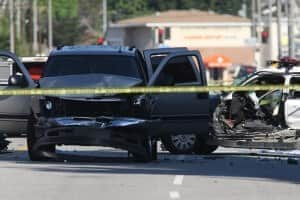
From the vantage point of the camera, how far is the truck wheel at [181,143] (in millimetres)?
19875

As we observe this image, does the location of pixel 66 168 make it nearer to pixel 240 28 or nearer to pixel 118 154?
pixel 118 154

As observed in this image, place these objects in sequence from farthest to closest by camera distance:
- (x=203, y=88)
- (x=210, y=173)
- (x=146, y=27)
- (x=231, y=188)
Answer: (x=146, y=27) < (x=203, y=88) < (x=210, y=173) < (x=231, y=188)

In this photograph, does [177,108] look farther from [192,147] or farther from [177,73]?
A: [192,147]

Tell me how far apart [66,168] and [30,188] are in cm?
270

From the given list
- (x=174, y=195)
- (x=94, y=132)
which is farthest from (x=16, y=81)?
(x=174, y=195)

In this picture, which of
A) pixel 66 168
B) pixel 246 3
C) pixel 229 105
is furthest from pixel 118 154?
pixel 246 3

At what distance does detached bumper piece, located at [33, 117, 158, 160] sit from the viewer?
56.3 ft

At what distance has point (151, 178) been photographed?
15.0m

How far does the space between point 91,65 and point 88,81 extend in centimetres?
46

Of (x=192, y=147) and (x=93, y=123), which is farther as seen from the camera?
(x=192, y=147)

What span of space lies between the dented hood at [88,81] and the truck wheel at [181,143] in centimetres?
211

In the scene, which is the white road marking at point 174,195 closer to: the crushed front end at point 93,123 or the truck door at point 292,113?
the crushed front end at point 93,123

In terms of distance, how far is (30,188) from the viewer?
13828 mm

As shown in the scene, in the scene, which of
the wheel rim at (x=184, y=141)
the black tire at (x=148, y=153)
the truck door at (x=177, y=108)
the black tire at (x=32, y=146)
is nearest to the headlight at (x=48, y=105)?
the black tire at (x=32, y=146)
